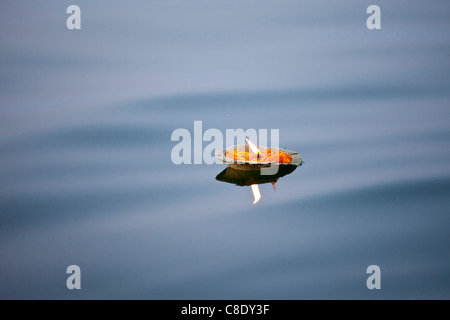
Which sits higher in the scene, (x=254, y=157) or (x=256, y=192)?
(x=254, y=157)

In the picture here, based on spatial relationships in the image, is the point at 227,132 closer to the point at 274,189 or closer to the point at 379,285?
the point at 274,189

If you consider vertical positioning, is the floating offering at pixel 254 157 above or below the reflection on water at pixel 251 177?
above

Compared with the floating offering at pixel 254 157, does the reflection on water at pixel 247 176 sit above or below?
below

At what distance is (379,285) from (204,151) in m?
1.11

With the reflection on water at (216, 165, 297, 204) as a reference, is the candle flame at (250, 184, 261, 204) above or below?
below

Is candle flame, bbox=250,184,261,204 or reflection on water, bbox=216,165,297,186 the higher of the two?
reflection on water, bbox=216,165,297,186

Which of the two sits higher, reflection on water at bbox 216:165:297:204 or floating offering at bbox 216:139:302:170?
floating offering at bbox 216:139:302:170

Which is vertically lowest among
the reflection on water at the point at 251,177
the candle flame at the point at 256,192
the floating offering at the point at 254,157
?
the candle flame at the point at 256,192

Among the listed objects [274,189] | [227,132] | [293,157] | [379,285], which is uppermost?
[227,132]

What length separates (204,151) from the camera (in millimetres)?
2625

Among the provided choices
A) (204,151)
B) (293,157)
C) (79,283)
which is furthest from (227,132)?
(79,283)

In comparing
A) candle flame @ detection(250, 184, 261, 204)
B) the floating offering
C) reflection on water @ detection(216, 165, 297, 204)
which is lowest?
candle flame @ detection(250, 184, 261, 204)

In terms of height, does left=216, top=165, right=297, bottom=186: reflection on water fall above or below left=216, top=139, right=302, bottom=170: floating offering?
below

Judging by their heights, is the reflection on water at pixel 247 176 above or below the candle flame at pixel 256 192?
above
